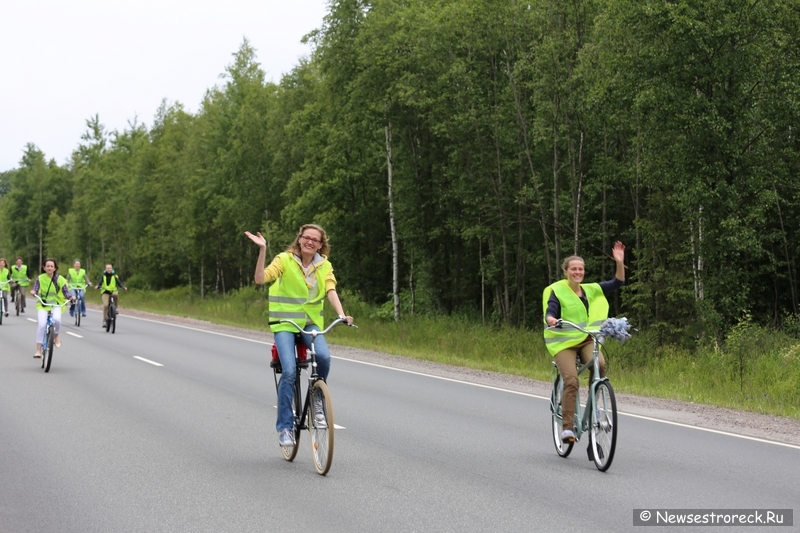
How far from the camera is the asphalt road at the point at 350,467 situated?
21.0 ft

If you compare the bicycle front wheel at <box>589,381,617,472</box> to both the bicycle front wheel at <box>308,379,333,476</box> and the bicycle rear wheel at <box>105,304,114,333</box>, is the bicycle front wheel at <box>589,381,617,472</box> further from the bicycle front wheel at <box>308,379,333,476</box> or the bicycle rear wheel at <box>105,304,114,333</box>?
the bicycle rear wheel at <box>105,304,114,333</box>

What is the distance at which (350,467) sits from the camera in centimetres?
820

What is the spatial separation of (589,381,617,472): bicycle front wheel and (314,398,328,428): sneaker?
7.66 feet

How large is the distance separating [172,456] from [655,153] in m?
18.4

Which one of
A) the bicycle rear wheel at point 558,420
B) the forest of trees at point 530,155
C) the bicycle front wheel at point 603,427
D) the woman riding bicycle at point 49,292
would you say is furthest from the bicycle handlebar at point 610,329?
the forest of trees at point 530,155

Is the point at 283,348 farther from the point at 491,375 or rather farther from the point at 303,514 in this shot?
the point at 491,375

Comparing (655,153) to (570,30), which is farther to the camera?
(570,30)

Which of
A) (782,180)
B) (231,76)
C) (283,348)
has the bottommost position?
(283,348)

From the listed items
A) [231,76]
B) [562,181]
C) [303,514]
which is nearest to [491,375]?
[303,514]

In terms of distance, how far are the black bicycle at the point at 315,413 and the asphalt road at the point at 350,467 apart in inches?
6.0

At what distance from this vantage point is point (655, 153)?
79.6 ft

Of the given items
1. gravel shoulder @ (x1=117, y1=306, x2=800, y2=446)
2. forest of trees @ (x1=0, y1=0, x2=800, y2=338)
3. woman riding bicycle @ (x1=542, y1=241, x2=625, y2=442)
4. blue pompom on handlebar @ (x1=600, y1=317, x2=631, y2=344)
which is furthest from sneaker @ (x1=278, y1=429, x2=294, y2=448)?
forest of trees @ (x1=0, y1=0, x2=800, y2=338)

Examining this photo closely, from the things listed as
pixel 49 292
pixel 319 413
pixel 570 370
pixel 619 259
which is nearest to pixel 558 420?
pixel 570 370

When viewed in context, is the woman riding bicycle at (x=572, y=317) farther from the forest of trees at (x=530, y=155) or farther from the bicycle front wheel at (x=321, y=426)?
the forest of trees at (x=530, y=155)
